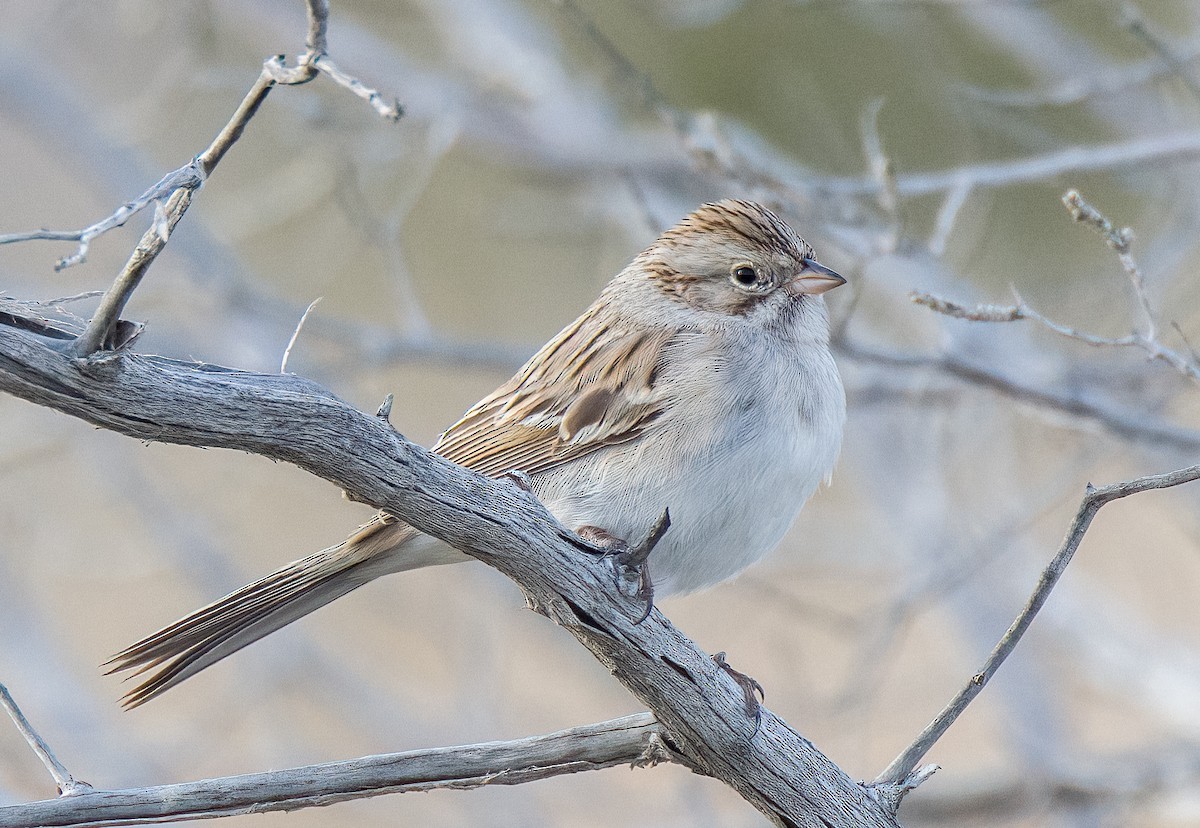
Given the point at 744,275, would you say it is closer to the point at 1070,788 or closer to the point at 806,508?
the point at 1070,788

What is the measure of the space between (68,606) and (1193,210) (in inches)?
326

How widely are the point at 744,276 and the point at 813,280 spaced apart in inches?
6.8

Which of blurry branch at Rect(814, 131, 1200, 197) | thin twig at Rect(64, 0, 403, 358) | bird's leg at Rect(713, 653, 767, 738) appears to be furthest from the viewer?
blurry branch at Rect(814, 131, 1200, 197)

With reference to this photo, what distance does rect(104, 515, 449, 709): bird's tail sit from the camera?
2.25 meters

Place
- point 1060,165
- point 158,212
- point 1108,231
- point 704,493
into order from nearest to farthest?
point 158,212 < point 1108,231 < point 704,493 < point 1060,165

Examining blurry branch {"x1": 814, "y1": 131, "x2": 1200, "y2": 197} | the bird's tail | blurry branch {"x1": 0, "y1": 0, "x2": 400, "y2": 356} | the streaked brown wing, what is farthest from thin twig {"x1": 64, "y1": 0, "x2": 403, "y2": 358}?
blurry branch {"x1": 814, "y1": 131, "x2": 1200, "y2": 197}

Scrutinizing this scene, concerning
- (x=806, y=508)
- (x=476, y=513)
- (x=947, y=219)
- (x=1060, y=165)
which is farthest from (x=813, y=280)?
(x=806, y=508)

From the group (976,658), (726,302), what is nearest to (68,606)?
(976,658)

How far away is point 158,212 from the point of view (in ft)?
4.66

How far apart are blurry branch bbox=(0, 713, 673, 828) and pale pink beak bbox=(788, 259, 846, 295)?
4.11 ft

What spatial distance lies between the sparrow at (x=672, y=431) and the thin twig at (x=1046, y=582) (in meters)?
0.71

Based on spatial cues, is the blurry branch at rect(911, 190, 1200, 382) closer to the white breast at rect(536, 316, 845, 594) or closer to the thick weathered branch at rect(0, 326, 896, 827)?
the white breast at rect(536, 316, 845, 594)

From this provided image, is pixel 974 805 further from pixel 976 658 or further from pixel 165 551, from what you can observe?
pixel 165 551

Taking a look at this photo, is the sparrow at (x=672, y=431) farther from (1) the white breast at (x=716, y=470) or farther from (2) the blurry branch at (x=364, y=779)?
(2) the blurry branch at (x=364, y=779)
